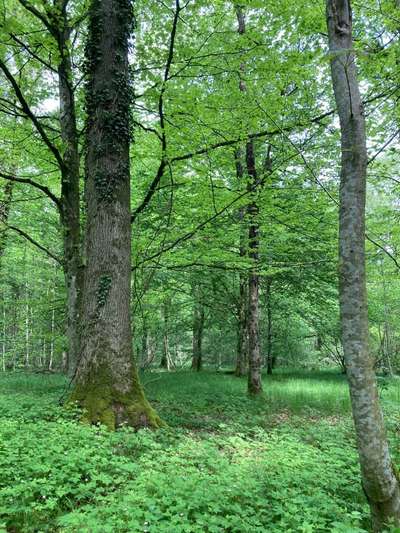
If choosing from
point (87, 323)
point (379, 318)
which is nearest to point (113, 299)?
point (87, 323)

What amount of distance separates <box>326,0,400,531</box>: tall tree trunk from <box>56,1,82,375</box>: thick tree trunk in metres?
5.22

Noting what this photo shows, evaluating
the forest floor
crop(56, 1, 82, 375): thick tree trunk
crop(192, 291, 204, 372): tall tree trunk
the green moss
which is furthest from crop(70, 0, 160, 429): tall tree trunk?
crop(192, 291, 204, 372): tall tree trunk

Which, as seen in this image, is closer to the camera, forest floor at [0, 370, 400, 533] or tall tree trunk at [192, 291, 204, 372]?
forest floor at [0, 370, 400, 533]

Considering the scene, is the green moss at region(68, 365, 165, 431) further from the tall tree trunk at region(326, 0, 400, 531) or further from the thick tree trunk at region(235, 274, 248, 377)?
the thick tree trunk at region(235, 274, 248, 377)

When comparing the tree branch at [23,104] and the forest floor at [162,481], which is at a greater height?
the tree branch at [23,104]

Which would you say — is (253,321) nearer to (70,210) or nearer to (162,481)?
(70,210)

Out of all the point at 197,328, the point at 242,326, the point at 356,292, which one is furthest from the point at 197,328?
the point at 356,292

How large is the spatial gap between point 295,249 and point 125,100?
643cm

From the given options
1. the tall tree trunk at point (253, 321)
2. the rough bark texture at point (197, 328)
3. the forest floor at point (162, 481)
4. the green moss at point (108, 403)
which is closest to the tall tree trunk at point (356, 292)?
the forest floor at point (162, 481)

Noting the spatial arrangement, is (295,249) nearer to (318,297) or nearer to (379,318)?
(318,297)

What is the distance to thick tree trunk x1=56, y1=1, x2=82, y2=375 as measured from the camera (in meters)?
7.04

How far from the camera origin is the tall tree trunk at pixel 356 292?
9.16ft

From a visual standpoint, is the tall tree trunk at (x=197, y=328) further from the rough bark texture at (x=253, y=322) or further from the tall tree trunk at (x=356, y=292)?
the tall tree trunk at (x=356, y=292)

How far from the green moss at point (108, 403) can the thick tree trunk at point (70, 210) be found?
6.09 feet
